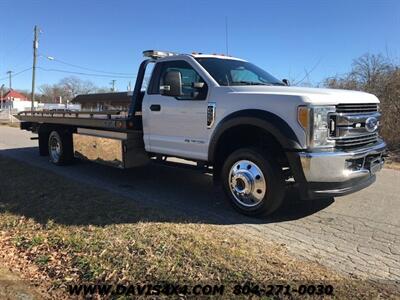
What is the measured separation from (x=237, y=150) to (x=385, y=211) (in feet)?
7.12

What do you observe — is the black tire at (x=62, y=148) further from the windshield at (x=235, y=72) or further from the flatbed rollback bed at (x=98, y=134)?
the windshield at (x=235, y=72)

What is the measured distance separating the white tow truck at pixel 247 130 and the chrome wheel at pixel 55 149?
7.55 feet

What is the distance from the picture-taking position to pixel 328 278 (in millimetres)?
3668

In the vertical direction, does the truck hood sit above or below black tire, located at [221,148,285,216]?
above

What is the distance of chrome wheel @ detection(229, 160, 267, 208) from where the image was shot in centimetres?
538

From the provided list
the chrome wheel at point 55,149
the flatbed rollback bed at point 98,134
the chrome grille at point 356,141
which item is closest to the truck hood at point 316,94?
the chrome grille at point 356,141

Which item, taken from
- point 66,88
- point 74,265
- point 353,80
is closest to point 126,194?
point 74,265

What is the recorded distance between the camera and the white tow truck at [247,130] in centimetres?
499

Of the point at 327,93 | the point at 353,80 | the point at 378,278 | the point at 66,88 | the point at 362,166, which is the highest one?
the point at 66,88

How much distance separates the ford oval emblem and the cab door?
211cm

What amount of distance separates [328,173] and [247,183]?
3.40ft

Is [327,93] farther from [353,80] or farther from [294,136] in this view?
[353,80]

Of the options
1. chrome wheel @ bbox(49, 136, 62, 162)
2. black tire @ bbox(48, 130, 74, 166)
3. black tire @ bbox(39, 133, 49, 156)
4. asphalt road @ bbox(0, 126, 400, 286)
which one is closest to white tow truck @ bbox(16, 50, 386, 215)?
asphalt road @ bbox(0, 126, 400, 286)

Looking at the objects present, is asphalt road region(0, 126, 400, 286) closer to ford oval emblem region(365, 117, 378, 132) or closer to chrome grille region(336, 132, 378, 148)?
chrome grille region(336, 132, 378, 148)
